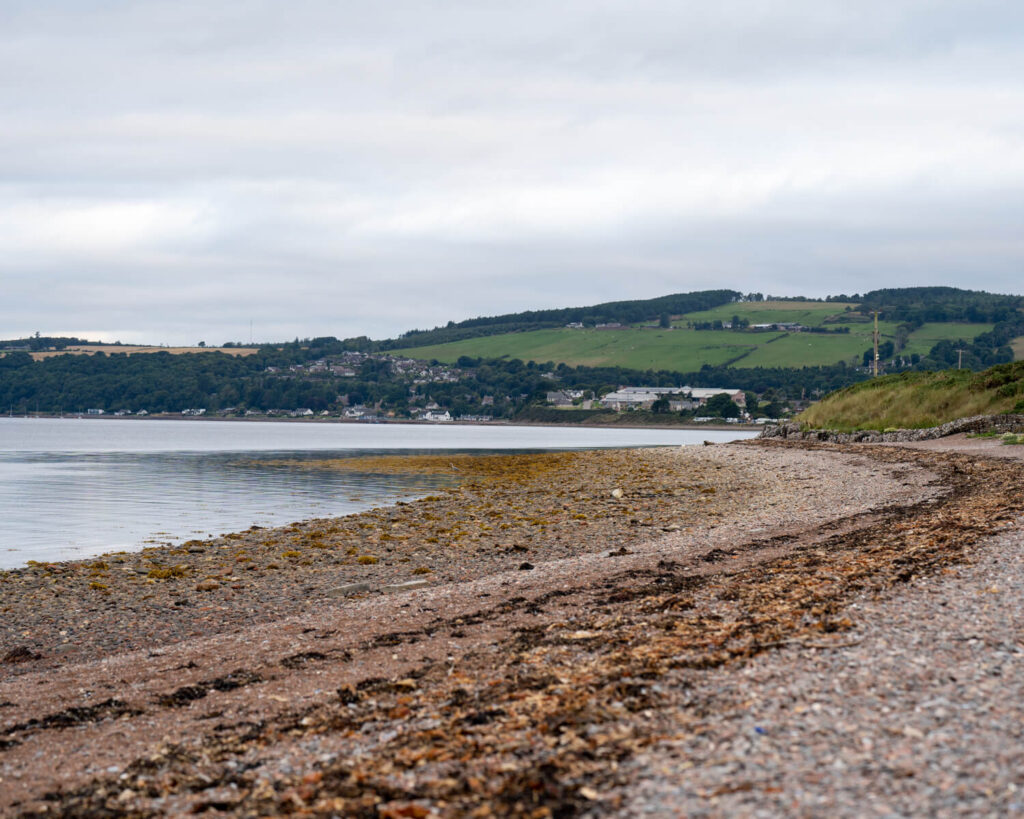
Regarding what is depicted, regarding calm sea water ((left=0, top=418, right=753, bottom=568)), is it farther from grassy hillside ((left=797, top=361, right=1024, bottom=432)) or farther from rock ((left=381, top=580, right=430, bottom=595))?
grassy hillside ((left=797, top=361, right=1024, bottom=432))

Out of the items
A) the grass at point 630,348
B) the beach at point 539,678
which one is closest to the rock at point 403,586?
the beach at point 539,678

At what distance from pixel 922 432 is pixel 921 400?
575cm

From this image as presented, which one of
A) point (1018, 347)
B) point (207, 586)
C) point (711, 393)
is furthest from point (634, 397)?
point (207, 586)

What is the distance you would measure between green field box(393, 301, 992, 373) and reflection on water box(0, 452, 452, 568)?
120359mm

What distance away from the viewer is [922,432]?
38.0m

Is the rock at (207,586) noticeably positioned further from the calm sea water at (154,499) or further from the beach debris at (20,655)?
the calm sea water at (154,499)

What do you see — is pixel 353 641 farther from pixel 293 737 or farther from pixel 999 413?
pixel 999 413

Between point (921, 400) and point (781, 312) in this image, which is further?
point (781, 312)

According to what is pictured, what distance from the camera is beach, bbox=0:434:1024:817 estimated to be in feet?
15.8

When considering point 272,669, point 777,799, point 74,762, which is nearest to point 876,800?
point 777,799

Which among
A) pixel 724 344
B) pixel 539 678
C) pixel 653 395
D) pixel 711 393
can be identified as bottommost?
pixel 539 678

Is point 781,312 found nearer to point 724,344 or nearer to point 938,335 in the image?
point 724,344

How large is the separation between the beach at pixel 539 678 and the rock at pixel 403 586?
0.07m

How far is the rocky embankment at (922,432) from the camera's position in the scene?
34.9 m
